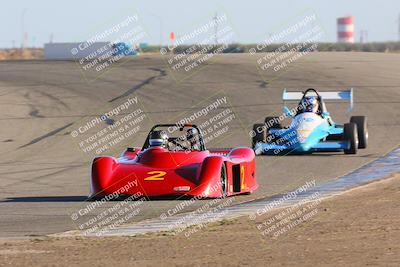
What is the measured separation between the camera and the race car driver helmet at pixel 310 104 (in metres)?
23.1

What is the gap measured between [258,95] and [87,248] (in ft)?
82.8

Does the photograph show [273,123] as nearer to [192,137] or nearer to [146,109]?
[192,137]

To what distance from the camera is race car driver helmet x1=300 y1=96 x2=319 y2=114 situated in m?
23.1

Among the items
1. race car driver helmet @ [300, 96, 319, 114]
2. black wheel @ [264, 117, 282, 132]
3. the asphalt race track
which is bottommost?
the asphalt race track

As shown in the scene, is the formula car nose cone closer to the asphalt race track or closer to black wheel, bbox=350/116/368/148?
the asphalt race track

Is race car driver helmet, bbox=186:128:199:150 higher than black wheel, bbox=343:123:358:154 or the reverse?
higher

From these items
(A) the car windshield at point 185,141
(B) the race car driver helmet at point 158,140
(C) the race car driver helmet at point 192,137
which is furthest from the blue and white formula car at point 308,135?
(B) the race car driver helmet at point 158,140

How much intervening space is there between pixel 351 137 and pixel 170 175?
8.38 metres

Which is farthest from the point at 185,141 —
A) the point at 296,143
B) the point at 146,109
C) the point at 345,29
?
the point at 345,29

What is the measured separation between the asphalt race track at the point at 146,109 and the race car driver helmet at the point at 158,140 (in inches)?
51.3

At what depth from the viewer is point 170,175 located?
49.8ft

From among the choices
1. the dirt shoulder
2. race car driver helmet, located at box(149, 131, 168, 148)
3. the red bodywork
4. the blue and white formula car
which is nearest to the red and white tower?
→ the blue and white formula car

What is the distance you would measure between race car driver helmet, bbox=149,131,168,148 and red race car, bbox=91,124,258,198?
8 cm

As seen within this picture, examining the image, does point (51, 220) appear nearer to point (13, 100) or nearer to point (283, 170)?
point (283, 170)
